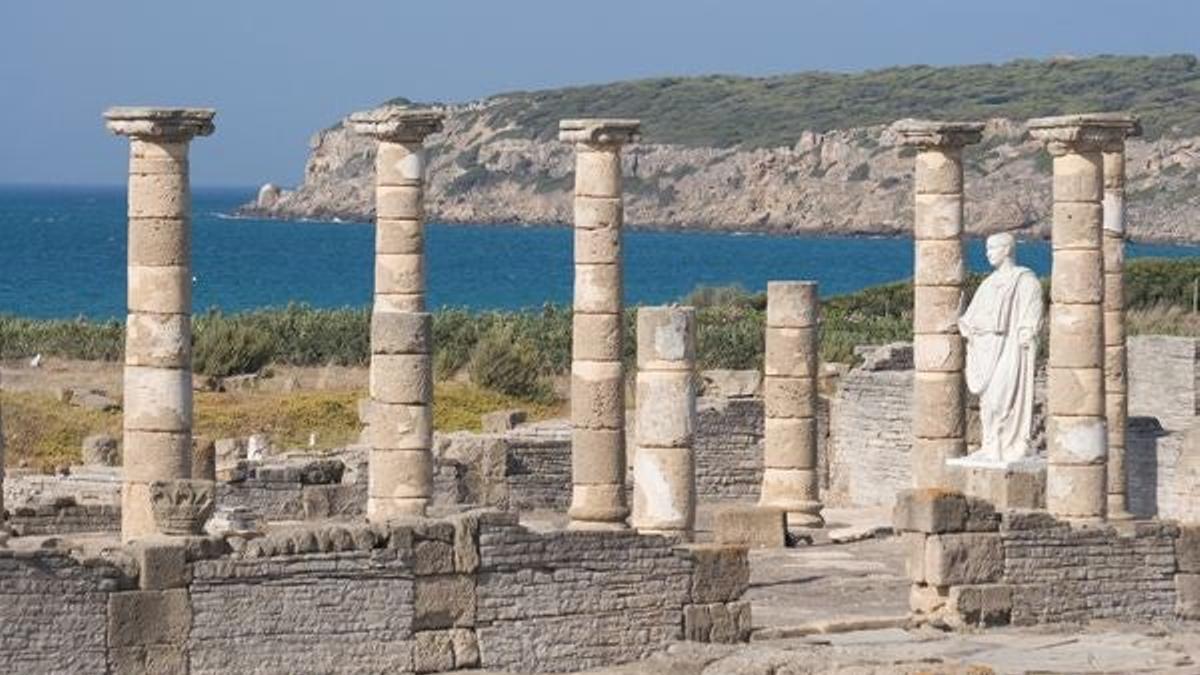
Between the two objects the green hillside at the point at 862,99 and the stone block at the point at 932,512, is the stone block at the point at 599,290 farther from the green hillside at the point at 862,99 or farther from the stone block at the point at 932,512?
the green hillside at the point at 862,99

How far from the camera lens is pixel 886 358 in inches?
1505

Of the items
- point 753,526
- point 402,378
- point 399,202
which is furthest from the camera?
point 753,526

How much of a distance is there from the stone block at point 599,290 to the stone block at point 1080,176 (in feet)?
12.7

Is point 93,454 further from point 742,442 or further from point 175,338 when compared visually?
point 175,338

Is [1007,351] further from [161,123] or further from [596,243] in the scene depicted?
[161,123]

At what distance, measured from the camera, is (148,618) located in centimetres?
2258

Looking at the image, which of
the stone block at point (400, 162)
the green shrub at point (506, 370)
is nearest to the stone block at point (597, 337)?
the stone block at point (400, 162)

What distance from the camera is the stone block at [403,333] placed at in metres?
28.3

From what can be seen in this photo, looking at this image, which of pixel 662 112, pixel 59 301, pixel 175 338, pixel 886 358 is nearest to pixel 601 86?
pixel 662 112

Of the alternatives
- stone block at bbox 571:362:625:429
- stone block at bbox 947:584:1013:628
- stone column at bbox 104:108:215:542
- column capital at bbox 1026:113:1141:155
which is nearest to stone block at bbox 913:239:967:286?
column capital at bbox 1026:113:1141:155

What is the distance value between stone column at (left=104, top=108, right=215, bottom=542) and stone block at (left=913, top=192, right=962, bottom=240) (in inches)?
298

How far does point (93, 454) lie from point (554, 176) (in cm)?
13125

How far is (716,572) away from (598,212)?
6.25 metres

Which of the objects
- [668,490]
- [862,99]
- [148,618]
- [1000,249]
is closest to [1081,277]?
[1000,249]
